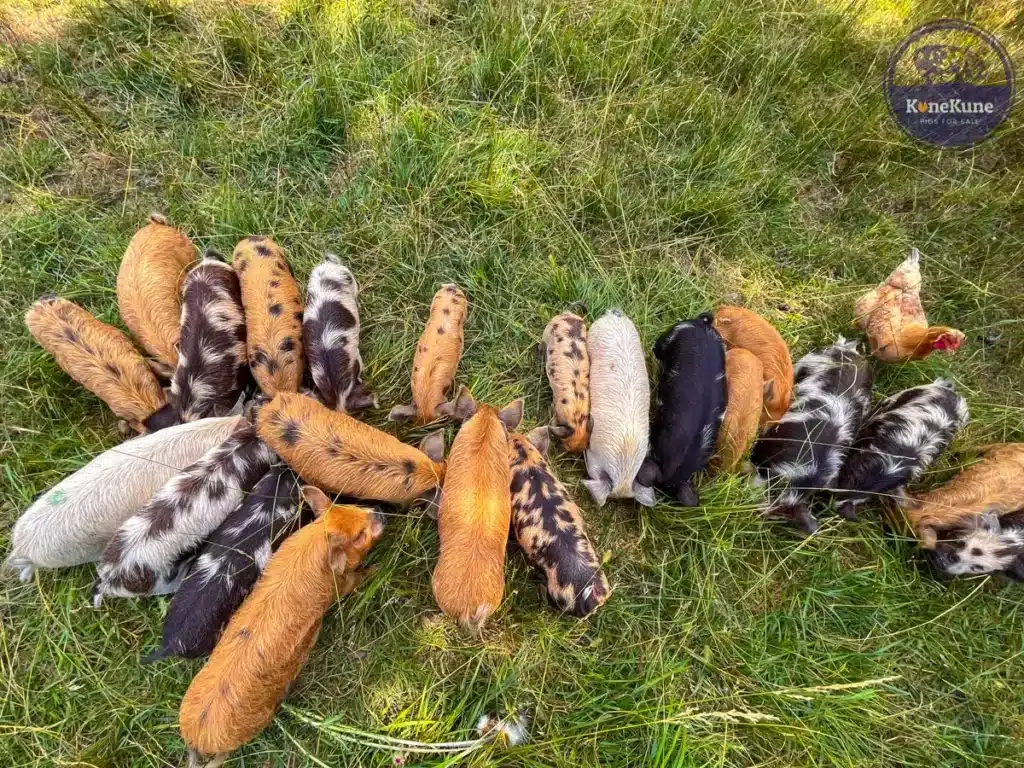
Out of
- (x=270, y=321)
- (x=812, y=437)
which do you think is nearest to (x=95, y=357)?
(x=270, y=321)

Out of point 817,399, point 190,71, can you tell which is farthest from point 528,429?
point 190,71

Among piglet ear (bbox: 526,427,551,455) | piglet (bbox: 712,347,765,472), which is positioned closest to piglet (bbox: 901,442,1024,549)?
piglet (bbox: 712,347,765,472)

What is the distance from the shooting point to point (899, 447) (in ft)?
→ 10.9

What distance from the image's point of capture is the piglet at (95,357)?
3.09m

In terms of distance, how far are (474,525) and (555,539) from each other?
499 millimetres

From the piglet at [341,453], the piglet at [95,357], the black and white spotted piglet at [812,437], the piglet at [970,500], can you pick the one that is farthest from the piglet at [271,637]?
Result: the piglet at [970,500]

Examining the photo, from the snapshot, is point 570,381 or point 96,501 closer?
point 96,501

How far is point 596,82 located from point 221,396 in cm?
364

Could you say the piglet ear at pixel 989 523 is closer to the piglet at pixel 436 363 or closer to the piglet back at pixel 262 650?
the piglet at pixel 436 363

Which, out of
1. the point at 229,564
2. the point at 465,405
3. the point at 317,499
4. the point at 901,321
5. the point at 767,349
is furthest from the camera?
the point at 901,321

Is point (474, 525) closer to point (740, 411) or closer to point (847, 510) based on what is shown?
point (740, 411)

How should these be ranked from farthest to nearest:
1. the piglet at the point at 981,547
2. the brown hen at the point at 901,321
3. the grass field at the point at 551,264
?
the brown hen at the point at 901,321, the piglet at the point at 981,547, the grass field at the point at 551,264

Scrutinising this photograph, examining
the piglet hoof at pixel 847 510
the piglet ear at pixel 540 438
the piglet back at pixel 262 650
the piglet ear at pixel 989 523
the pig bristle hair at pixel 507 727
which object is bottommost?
the pig bristle hair at pixel 507 727

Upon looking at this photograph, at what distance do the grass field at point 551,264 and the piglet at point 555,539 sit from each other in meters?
0.21
